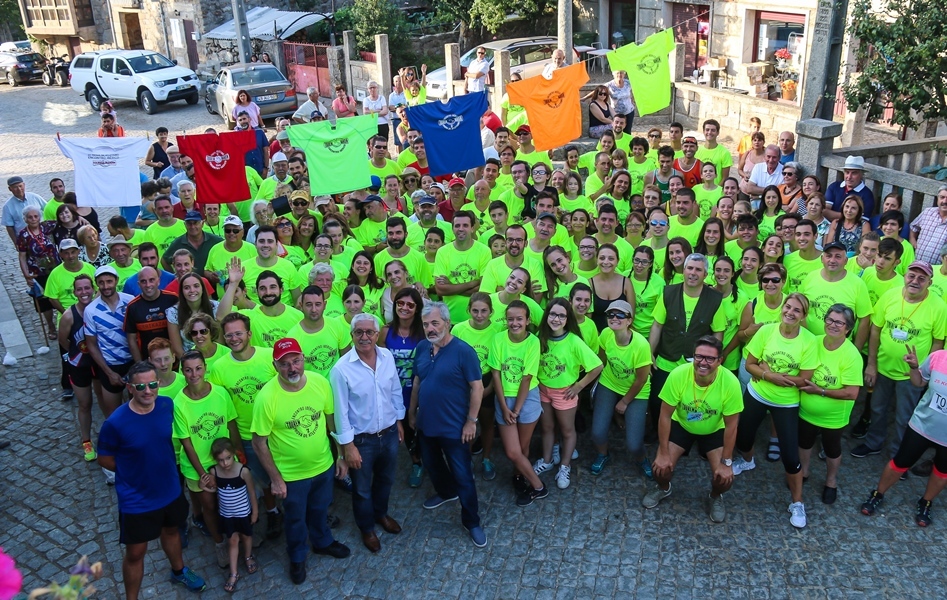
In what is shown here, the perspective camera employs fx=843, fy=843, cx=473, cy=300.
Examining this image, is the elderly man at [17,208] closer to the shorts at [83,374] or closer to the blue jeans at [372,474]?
the shorts at [83,374]

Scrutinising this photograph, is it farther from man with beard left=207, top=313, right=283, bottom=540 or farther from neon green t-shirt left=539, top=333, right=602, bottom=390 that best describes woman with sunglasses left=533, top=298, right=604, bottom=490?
man with beard left=207, top=313, right=283, bottom=540

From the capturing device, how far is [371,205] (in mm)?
Answer: 9188

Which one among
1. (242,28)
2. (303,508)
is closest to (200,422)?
(303,508)

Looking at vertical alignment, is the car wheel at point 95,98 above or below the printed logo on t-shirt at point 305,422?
above

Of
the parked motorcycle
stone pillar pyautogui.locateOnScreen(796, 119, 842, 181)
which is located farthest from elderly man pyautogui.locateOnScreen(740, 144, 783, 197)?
the parked motorcycle

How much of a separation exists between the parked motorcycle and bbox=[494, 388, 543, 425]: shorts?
118ft

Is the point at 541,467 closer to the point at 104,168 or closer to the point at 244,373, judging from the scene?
the point at 244,373

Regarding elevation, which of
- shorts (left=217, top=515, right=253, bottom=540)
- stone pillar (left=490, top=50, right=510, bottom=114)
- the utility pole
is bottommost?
shorts (left=217, top=515, right=253, bottom=540)

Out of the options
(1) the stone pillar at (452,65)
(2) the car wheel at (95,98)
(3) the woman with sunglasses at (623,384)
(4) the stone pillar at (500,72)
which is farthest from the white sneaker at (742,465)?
(2) the car wheel at (95,98)

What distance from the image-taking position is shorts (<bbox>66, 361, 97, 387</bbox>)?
778 cm

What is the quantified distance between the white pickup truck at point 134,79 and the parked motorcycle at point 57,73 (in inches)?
324

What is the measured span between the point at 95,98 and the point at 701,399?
27809 millimetres

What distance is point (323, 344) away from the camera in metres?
6.65

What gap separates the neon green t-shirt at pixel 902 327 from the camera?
264 inches
